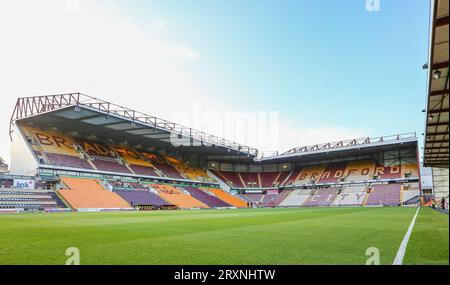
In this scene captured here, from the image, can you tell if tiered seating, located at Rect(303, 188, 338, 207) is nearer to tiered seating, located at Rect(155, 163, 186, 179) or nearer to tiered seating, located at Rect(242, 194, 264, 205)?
tiered seating, located at Rect(242, 194, 264, 205)

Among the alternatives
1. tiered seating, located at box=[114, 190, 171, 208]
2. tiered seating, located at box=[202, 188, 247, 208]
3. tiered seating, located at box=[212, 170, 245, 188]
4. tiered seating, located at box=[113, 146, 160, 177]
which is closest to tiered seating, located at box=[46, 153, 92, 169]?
tiered seating, located at box=[114, 190, 171, 208]

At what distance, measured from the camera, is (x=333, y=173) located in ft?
193

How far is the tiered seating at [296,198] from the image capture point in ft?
185

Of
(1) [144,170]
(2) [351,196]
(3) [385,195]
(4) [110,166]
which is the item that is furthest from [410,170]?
(4) [110,166]

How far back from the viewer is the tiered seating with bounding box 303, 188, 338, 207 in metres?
52.8

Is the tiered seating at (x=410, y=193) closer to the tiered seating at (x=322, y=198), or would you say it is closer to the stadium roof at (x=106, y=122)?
the tiered seating at (x=322, y=198)

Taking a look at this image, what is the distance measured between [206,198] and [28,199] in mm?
26317

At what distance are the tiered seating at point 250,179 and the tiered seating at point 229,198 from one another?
6.98 meters

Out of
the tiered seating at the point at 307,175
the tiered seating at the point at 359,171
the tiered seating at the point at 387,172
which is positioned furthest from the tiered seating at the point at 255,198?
the tiered seating at the point at 387,172

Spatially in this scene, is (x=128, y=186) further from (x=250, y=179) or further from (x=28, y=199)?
(x=250, y=179)
